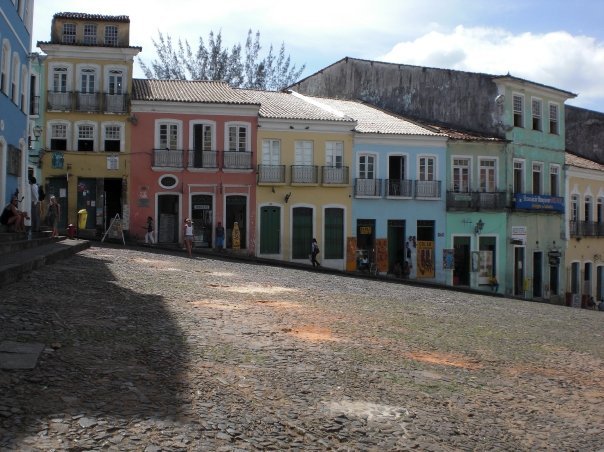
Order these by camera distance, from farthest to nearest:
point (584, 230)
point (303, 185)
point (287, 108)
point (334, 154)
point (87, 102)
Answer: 1. point (584, 230)
2. point (287, 108)
3. point (334, 154)
4. point (303, 185)
5. point (87, 102)

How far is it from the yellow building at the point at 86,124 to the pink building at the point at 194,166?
25.4 inches

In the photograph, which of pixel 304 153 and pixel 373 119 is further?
pixel 373 119

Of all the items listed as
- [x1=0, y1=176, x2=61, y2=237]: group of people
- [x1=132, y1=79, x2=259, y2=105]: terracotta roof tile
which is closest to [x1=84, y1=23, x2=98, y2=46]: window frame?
[x1=132, y1=79, x2=259, y2=105]: terracotta roof tile

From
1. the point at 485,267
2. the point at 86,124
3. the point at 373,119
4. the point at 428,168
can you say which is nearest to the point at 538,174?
the point at 485,267

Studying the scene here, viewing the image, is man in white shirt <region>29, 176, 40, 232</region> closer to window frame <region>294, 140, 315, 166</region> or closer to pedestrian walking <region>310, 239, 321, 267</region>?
pedestrian walking <region>310, 239, 321, 267</region>

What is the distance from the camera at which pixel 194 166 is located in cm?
2706

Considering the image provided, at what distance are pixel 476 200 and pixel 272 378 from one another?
83.2ft

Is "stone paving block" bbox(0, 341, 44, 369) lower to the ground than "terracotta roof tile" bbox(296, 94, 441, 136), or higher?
lower

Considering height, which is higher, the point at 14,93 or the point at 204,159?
the point at 14,93

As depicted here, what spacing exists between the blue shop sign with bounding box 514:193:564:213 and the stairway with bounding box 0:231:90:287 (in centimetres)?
2051

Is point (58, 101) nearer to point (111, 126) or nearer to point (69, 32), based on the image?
point (111, 126)

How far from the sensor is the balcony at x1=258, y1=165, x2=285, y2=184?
90.1 ft

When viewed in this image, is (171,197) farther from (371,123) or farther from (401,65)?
(401,65)

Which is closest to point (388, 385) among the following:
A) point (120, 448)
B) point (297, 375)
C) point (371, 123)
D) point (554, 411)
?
point (297, 375)
